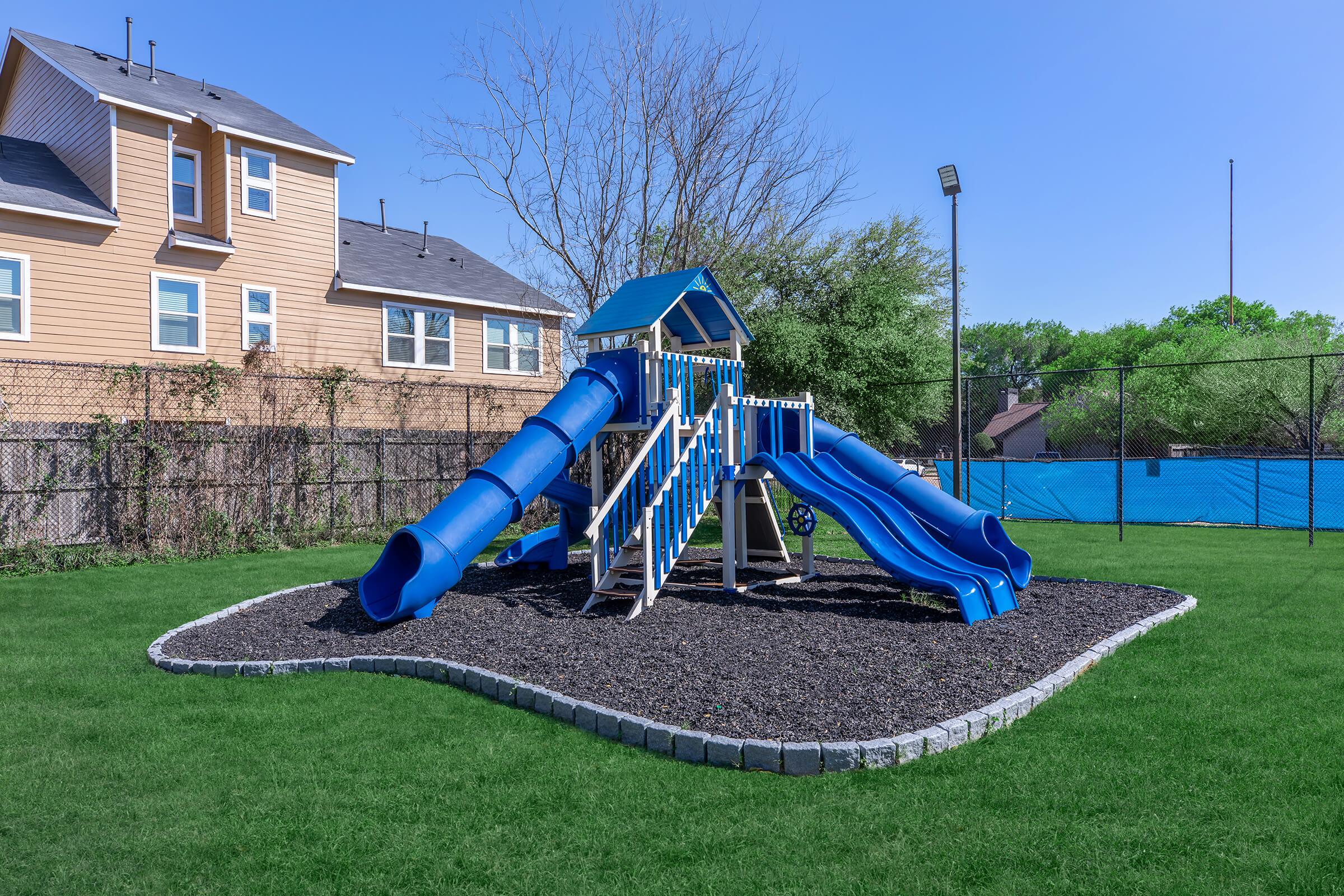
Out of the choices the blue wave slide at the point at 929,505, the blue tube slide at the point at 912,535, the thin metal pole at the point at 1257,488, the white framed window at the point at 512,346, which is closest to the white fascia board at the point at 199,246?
the white framed window at the point at 512,346

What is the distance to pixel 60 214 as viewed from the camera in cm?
1355

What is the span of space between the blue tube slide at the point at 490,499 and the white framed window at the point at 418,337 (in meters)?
10.8

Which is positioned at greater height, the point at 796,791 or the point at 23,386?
the point at 23,386

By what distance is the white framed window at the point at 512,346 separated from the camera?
1964cm

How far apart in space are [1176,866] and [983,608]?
3989 mm

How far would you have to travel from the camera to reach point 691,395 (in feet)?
27.3

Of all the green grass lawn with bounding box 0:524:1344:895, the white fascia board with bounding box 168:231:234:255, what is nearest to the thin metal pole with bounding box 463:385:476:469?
the white fascia board with bounding box 168:231:234:255

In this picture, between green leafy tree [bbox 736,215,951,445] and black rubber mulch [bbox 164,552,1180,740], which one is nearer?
black rubber mulch [bbox 164,552,1180,740]

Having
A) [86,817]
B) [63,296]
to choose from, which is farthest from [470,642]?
[63,296]

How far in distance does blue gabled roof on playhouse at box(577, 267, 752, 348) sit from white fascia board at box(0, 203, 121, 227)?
395 inches

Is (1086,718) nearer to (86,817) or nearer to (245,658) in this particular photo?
(86,817)

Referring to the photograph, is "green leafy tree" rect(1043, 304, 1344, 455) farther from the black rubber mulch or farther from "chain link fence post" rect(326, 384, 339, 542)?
"chain link fence post" rect(326, 384, 339, 542)

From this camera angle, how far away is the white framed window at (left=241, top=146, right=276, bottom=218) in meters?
15.9

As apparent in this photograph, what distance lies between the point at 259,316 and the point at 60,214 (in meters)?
3.32
